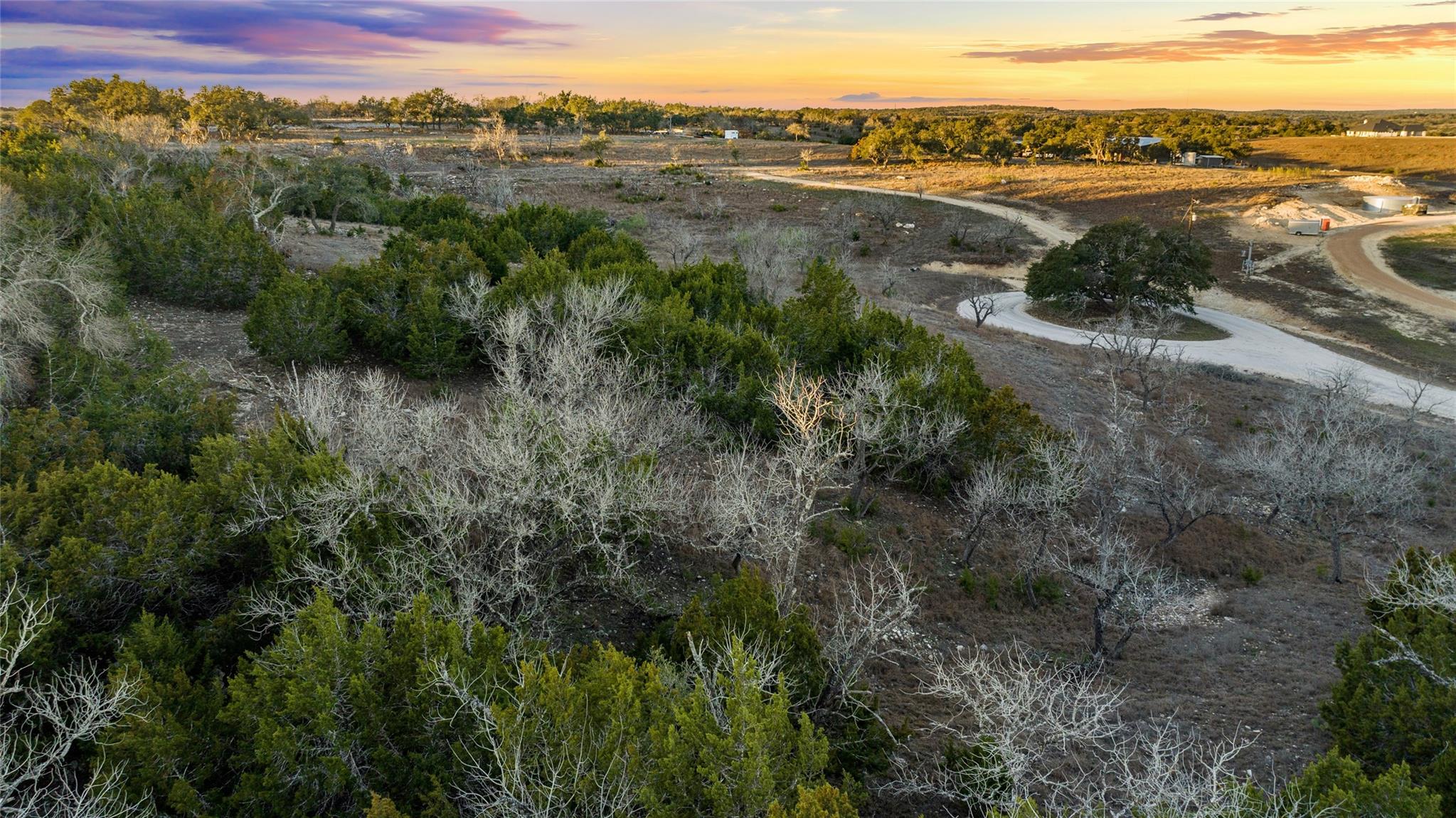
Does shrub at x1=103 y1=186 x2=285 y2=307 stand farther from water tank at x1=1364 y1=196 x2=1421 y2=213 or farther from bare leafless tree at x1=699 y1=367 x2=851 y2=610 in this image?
water tank at x1=1364 y1=196 x2=1421 y2=213

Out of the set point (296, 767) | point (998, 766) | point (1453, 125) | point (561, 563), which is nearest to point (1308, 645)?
point (998, 766)

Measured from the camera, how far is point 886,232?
65.0 metres

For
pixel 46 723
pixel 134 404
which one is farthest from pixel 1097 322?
pixel 46 723

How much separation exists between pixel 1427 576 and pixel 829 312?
1708 centimetres

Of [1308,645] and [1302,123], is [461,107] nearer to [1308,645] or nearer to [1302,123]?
[1308,645]

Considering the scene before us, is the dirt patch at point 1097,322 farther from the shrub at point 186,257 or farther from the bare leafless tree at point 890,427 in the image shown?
the shrub at point 186,257

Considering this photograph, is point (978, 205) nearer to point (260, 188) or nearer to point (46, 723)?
point (260, 188)

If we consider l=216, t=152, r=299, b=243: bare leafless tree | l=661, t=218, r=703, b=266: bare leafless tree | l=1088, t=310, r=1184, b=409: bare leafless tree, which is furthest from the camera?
l=661, t=218, r=703, b=266: bare leafless tree

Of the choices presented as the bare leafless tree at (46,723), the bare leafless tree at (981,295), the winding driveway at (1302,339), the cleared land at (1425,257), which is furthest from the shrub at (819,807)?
the cleared land at (1425,257)

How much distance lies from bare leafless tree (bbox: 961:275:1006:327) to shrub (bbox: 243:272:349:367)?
3122 centimetres

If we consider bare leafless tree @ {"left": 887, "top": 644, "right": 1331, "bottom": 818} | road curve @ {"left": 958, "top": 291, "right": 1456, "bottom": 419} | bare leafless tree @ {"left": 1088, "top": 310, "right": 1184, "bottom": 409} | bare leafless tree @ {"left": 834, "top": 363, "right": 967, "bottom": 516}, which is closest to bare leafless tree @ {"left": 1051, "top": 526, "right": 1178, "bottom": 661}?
bare leafless tree @ {"left": 887, "top": 644, "right": 1331, "bottom": 818}

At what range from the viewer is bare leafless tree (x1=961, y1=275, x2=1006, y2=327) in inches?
1693

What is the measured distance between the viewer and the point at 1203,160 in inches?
Result: 3903

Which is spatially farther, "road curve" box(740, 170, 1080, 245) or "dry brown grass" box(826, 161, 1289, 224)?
"dry brown grass" box(826, 161, 1289, 224)
